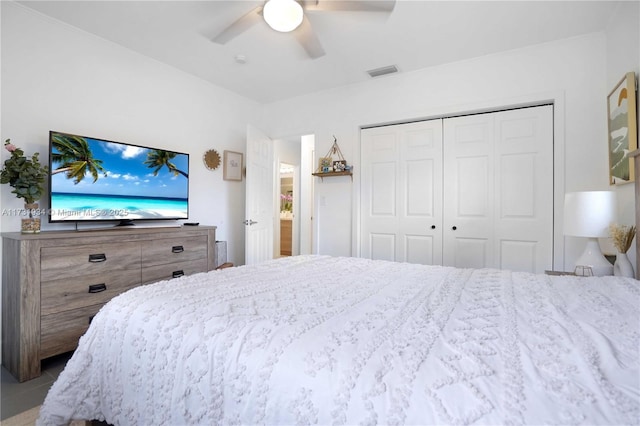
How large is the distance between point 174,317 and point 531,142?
330cm

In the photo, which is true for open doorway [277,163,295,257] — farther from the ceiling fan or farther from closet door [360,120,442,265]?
the ceiling fan

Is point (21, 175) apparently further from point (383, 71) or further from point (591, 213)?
point (591, 213)

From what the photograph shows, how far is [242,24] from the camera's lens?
2.18 meters

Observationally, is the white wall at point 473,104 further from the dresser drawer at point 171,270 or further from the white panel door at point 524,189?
the dresser drawer at point 171,270

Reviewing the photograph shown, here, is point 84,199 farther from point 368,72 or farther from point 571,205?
point 571,205

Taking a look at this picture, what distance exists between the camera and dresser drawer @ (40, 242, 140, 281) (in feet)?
6.73

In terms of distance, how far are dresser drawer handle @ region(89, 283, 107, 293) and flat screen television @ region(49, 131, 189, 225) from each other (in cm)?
61

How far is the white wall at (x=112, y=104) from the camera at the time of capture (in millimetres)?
2330

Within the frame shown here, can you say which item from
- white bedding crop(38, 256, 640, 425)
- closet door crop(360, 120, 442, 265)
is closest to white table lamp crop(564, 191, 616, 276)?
white bedding crop(38, 256, 640, 425)

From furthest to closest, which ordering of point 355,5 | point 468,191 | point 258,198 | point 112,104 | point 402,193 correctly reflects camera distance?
point 258,198 → point 402,193 → point 468,191 → point 112,104 → point 355,5

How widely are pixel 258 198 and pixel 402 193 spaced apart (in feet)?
6.07

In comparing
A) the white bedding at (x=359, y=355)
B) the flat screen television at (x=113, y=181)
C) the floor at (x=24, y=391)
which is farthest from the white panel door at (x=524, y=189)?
the floor at (x=24, y=391)

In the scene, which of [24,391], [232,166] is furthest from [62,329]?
[232,166]

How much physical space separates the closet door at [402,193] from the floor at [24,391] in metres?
2.95
